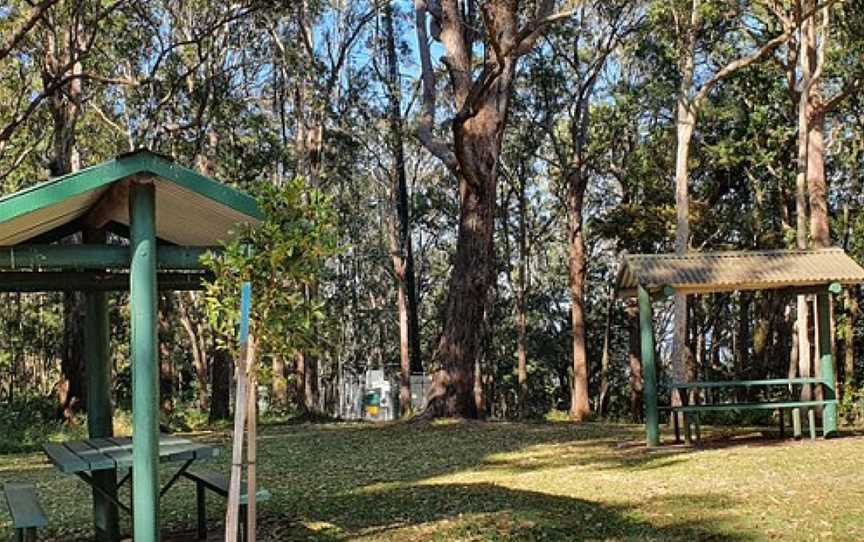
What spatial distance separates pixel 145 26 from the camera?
21.5 m

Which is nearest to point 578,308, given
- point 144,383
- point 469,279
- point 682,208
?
point 682,208

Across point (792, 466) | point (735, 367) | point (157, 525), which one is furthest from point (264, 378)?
point (735, 367)

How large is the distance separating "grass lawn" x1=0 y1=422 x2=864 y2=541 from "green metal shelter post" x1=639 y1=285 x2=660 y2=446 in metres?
0.34

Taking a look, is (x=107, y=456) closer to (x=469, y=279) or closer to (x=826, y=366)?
(x=826, y=366)

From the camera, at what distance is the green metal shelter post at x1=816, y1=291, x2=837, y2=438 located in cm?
1253

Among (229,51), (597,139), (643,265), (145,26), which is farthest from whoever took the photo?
(597,139)

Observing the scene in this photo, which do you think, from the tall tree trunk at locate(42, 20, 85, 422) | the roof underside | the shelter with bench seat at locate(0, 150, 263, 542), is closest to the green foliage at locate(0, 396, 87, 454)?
the tall tree trunk at locate(42, 20, 85, 422)

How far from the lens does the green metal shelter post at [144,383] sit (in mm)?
5359

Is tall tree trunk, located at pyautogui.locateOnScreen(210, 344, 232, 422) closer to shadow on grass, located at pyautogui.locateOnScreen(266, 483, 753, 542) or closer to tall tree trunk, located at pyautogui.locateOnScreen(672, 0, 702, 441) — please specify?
tall tree trunk, located at pyautogui.locateOnScreen(672, 0, 702, 441)

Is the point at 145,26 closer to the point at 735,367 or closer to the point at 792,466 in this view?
the point at 792,466

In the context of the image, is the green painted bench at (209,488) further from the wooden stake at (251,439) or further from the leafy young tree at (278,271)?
the leafy young tree at (278,271)

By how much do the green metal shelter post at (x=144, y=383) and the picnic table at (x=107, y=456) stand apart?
1.24ft

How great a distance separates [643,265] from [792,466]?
3.78 meters

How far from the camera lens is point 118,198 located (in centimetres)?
606
